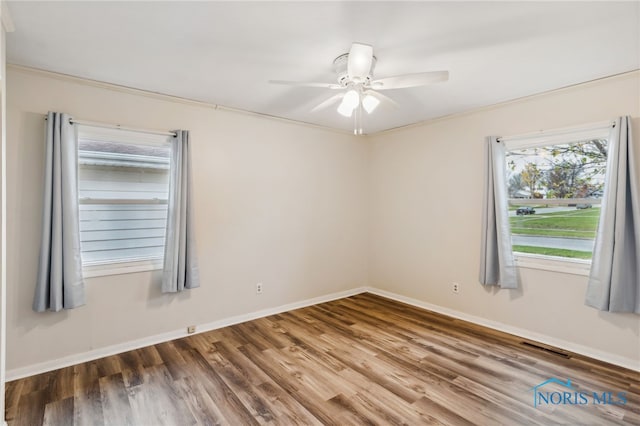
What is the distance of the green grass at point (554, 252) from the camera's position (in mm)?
2982

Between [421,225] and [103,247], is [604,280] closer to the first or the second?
[421,225]

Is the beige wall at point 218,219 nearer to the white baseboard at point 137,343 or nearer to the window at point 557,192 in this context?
the white baseboard at point 137,343

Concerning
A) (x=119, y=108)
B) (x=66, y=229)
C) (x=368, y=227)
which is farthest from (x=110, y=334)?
(x=368, y=227)

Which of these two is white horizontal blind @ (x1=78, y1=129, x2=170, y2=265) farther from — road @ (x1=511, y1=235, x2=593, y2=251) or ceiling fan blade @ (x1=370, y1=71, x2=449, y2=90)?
road @ (x1=511, y1=235, x2=593, y2=251)

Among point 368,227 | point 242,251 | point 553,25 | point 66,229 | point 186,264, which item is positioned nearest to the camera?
point 553,25

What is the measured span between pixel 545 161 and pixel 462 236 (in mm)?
1160

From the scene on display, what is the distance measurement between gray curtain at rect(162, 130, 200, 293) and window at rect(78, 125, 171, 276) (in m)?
0.16

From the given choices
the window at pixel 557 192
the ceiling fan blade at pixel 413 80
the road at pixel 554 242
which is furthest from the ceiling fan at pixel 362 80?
the road at pixel 554 242

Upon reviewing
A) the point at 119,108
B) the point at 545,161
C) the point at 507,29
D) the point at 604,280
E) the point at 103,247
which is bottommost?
the point at 604,280

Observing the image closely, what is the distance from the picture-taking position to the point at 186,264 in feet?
10.6

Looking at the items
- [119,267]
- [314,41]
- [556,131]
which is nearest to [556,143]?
[556,131]

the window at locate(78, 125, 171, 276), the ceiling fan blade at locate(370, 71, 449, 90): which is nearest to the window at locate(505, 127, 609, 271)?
the ceiling fan blade at locate(370, 71, 449, 90)

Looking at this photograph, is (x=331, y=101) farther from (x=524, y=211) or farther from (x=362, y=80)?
(x=524, y=211)

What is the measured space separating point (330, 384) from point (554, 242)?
2.60 m
